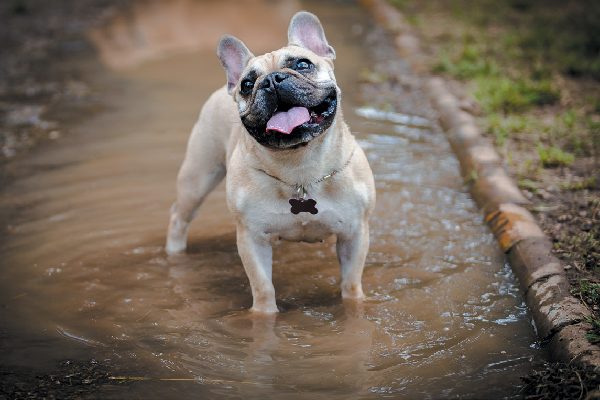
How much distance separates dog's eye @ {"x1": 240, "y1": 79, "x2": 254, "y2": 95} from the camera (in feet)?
14.5

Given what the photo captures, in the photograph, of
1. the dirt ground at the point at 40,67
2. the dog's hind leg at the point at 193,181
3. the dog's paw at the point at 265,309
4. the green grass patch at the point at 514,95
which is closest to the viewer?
the dog's paw at the point at 265,309

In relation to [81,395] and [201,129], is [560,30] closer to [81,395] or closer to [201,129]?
[201,129]

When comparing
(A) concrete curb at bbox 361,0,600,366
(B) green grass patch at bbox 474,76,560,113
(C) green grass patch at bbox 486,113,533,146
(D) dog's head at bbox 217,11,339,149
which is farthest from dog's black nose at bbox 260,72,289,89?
(B) green grass patch at bbox 474,76,560,113

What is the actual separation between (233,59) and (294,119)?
920 millimetres

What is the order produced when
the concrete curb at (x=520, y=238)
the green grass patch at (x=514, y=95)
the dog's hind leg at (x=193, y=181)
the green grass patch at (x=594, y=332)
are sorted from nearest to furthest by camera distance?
1. the green grass patch at (x=594, y=332)
2. the concrete curb at (x=520, y=238)
3. the dog's hind leg at (x=193, y=181)
4. the green grass patch at (x=514, y=95)

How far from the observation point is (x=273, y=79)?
412cm

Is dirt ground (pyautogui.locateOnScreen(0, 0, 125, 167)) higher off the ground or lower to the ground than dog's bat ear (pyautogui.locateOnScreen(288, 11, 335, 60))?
higher

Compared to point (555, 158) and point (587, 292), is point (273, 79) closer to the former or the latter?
point (587, 292)

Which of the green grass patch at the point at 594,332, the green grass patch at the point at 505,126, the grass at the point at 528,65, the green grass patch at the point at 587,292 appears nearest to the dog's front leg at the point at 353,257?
the green grass patch at the point at 587,292

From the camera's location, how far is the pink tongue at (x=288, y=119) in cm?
405

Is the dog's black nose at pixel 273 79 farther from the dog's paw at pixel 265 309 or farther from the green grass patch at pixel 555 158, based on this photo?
the green grass patch at pixel 555 158

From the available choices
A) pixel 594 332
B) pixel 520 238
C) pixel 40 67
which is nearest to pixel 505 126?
pixel 520 238

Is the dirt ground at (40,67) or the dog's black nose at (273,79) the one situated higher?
the dirt ground at (40,67)

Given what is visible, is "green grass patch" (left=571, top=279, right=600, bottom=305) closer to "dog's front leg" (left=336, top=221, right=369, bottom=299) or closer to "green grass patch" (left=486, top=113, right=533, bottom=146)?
"dog's front leg" (left=336, top=221, right=369, bottom=299)
